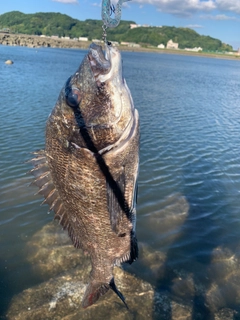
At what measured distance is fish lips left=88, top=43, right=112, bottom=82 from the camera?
2.87 meters

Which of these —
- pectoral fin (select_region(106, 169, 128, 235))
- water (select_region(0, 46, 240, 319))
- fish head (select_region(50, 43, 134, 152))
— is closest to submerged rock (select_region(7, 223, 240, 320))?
water (select_region(0, 46, 240, 319))

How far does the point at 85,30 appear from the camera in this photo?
15488 cm

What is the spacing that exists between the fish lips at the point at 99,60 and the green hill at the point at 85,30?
155 metres

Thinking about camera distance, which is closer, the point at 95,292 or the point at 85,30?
the point at 95,292

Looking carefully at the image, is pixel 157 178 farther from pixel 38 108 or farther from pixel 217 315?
pixel 38 108

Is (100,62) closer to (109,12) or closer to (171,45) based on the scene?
(109,12)

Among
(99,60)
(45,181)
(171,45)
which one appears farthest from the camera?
(171,45)

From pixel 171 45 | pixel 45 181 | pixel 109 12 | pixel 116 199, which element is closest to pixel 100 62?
pixel 109 12

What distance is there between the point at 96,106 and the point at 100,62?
0.43 meters

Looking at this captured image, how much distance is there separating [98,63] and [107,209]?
154cm

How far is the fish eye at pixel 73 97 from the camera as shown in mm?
2977

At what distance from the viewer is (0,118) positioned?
45.6 feet

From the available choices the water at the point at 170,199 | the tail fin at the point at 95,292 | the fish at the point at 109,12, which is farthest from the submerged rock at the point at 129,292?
the fish at the point at 109,12

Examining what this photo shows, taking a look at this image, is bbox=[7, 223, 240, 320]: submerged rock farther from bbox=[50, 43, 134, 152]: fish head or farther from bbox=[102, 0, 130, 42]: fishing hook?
bbox=[102, 0, 130, 42]: fishing hook
